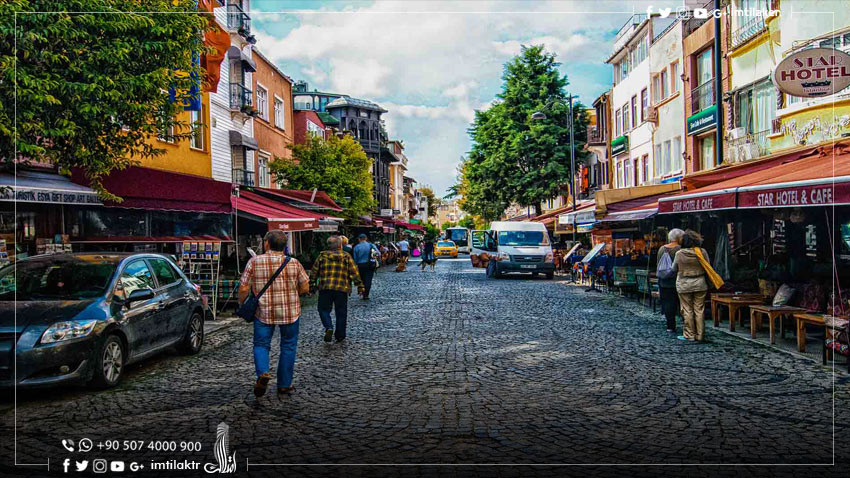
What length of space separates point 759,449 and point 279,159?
24.9m

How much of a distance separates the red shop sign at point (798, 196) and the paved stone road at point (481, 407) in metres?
1.97

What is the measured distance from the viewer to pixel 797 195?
8.56m

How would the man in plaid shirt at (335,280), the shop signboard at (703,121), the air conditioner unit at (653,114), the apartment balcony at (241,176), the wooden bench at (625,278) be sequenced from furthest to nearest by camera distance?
the air conditioner unit at (653,114) < the apartment balcony at (241,176) < the shop signboard at (703,121) < the wooden bench at (625,278) < the man in plaid shirt at (335,280)

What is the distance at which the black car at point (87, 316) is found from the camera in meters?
6.97

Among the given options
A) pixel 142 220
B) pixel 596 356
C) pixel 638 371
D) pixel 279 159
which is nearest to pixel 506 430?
pixel 638 371

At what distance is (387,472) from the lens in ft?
15.6

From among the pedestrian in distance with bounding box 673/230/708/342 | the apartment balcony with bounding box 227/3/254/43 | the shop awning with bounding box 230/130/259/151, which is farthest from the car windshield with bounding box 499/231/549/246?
the pedestrian in distance with bounding box 673/230/708/342

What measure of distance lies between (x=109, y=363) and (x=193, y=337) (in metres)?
2.43

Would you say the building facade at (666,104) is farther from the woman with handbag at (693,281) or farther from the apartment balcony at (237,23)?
the woman with handbag at (693,281)

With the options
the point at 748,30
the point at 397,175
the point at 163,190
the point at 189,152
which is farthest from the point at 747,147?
the point at 397,175

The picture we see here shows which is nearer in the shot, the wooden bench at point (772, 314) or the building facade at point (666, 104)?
the wooden bench at point (772, 314)

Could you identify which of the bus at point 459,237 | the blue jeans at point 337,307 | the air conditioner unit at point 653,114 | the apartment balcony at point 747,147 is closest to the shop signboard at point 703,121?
the apartment balcony at point 747,147

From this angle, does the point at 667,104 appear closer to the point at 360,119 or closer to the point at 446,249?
the point at 360,119

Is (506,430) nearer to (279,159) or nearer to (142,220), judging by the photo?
(142,220)
